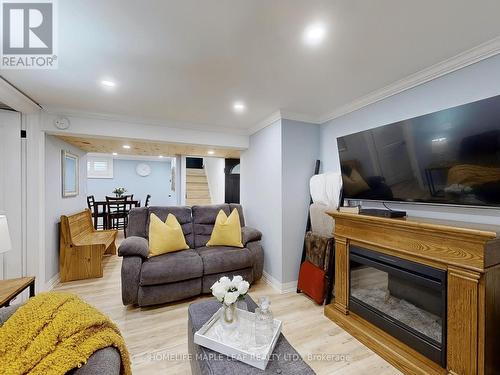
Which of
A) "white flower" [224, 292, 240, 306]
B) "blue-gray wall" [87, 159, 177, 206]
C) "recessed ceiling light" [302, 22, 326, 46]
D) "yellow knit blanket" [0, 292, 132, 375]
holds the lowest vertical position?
"white flower" [224, 292, 240, 306]

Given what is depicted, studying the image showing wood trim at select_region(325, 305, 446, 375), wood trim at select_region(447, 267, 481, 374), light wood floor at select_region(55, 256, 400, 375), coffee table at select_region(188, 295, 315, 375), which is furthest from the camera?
light wood floor at select_region(55, 256, 400, 375)

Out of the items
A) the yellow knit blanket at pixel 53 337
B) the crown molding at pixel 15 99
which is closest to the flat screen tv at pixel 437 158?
the yellow knit blanket at pixel 53 337

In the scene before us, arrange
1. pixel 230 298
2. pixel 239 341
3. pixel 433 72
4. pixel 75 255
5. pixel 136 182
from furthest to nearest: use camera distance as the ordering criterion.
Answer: pixel 136 182 < pixel 75 255 < pixel 433 72 < pixel 230 298 < pixel 239 341

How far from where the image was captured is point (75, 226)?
3301 millimetres

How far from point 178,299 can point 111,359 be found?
5.76ft

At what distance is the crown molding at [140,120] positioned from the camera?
273 cm

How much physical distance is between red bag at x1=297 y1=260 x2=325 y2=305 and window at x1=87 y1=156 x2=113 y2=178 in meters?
7.41

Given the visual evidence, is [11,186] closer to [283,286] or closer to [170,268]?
[170,268]

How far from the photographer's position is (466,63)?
5.39 ft

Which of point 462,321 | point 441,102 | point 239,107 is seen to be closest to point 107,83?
point 239,107

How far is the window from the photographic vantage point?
7.34m

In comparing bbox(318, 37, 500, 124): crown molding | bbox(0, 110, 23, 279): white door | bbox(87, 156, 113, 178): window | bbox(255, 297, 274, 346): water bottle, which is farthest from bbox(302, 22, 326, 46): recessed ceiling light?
bbox(87, 156, 113, 178): window

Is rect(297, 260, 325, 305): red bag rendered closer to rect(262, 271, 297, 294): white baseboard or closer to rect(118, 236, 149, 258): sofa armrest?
rect(262, 271, 297, 294): white baseboard

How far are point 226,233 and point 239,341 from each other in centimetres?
183
